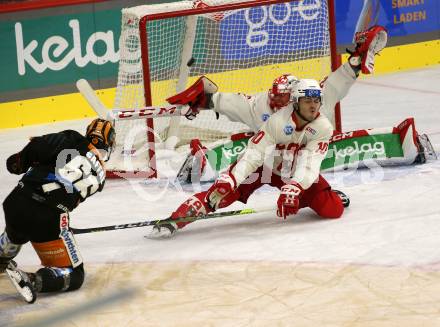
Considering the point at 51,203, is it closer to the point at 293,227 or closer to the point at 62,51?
the point at 293,227

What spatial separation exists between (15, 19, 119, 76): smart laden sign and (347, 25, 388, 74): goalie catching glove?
285cm

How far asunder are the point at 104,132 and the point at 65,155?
298 mm

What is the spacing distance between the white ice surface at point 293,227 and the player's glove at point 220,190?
7.8 inches

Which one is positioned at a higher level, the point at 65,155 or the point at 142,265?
the point at 65,155

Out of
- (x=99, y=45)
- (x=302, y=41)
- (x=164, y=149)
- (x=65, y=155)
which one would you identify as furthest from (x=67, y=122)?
(x=65, y=155)

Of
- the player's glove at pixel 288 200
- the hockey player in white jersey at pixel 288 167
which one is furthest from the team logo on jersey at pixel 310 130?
A: the player's glove at pixel 288 200

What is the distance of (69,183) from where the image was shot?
16.5 feet

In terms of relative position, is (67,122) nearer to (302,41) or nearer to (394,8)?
(302,41)

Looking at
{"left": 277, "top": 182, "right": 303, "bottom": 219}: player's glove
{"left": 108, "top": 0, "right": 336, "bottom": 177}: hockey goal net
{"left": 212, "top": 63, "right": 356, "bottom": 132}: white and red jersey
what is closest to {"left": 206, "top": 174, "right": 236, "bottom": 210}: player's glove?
{"left": 277, "top": 182, "right": 303, "bottom": 219}: player's glove

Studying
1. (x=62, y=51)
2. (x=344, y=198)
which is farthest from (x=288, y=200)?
(x=62, y=51)

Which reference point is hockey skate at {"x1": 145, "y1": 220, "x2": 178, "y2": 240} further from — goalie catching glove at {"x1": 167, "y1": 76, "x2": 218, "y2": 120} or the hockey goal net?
the hockey goal net

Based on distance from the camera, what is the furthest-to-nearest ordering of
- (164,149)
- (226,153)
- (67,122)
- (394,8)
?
(394,8)
(67,122)
(164,149)
(226,153)

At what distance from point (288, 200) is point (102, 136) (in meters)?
1.09

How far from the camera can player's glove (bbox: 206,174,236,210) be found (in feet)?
19.2
